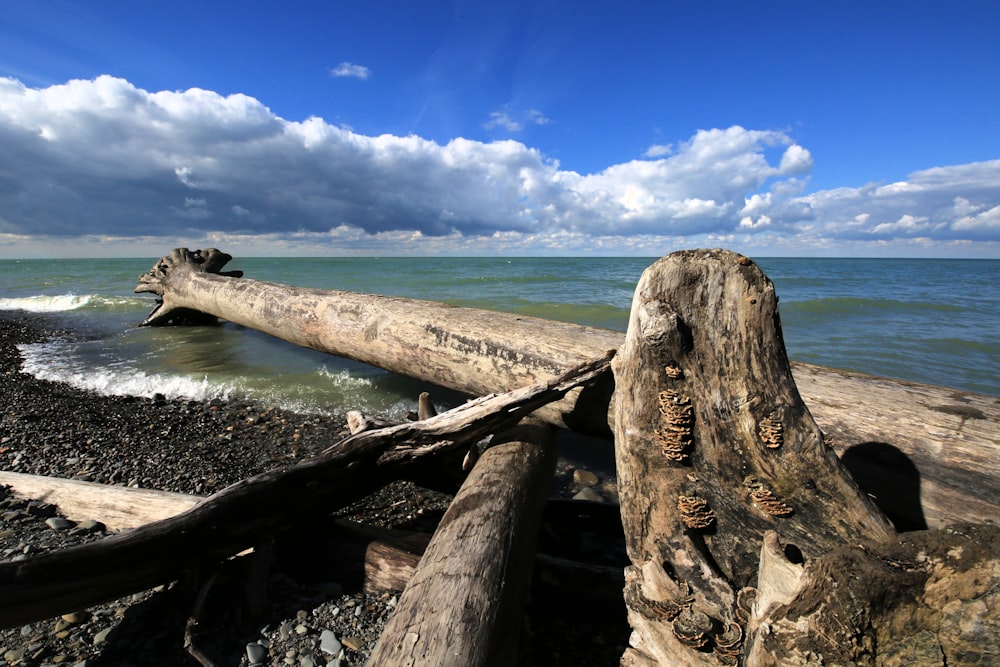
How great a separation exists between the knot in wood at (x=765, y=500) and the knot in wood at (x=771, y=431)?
165 mm

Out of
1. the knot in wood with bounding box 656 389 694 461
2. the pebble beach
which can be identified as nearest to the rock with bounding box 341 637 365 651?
the pebble beach

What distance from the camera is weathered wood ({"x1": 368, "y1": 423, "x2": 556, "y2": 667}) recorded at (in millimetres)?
1480

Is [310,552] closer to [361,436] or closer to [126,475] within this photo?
[361,436]

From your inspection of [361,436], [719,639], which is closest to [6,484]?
[361,436]

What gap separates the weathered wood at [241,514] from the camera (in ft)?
5.87

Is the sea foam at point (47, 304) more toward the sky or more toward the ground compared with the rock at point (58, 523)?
more toward the sky

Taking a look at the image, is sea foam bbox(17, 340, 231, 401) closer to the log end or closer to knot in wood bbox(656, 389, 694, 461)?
the log end

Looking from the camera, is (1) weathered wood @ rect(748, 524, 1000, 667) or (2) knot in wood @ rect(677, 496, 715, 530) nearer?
(1) weathered wood @ rect(748, 524, 1000, 667)

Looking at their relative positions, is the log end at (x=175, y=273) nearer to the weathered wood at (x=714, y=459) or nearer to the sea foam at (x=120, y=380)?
the sea foam at (x=120, y=380)

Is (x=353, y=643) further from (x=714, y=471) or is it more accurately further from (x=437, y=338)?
(x=437, y=338)

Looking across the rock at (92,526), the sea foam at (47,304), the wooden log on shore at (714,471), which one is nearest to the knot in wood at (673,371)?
the wooden log on shore at (714,471)

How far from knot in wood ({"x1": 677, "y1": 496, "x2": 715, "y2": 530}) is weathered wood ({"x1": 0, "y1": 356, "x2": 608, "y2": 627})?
0.97 meters

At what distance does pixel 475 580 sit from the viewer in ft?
5.82

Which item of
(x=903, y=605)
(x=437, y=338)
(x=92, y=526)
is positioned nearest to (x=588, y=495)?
(x=437, y=338)
